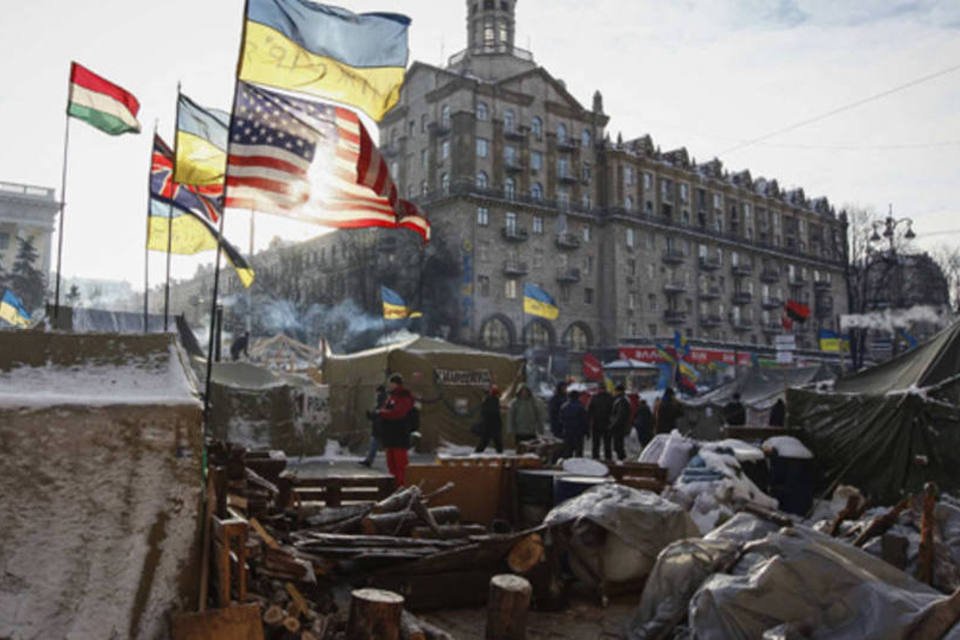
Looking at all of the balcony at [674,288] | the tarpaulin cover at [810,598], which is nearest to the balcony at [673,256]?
the balcony at [674,288]

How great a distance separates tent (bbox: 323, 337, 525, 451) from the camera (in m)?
18.9

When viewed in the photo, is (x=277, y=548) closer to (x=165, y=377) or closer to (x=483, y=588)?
(x=165, y=377)

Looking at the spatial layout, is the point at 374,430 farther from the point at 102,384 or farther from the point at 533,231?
the point at 533,231

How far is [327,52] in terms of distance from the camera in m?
7.04

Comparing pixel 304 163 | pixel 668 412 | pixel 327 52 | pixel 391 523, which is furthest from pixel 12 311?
pixel 391 523

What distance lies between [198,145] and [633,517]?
8901 mm

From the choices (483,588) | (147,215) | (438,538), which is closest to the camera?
(483,588)

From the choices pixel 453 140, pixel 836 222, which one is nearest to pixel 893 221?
pixel 453 140

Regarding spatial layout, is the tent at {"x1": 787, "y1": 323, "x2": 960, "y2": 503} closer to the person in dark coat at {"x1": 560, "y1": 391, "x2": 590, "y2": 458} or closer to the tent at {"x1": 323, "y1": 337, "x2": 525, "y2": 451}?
the person in dark coat at {"x1": 560, "y1": 391, "x2": 590, "y2": 458}

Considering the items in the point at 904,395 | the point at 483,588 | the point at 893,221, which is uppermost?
the point at 893,221

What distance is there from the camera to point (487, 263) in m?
56.3

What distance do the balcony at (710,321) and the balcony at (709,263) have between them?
457 centimetres

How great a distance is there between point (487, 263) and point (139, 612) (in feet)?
Answer: 175

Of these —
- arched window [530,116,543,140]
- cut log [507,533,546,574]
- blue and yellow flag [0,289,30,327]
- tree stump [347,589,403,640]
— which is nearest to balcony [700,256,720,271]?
arched window [530,116,543,140]
